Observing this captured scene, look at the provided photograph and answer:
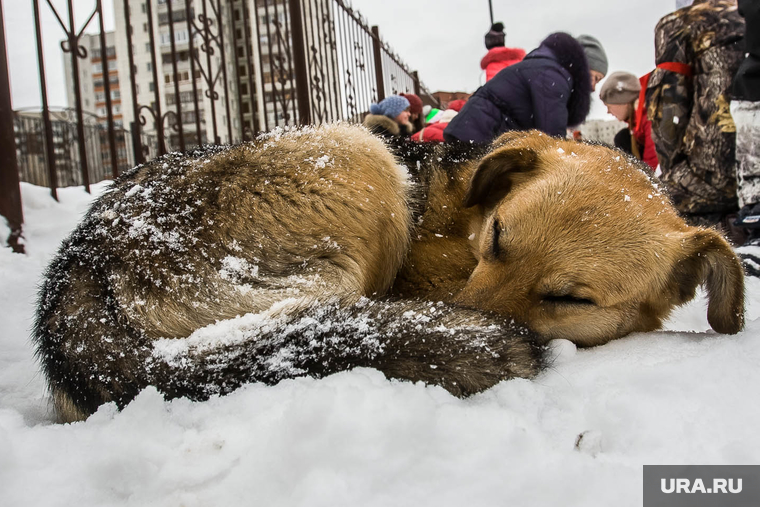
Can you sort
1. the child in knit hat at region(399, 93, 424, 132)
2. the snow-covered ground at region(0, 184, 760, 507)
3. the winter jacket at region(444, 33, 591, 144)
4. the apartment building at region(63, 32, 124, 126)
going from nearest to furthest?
the snow-covered ground at region(0, 184, 760, 507) → the winter jacket at region(444, 33, 591, 144) → the apartment building at region(63, 32, 124, 126) → the child in knit hat at region(399, 93, 424, 132)

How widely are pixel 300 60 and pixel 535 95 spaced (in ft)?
14.3

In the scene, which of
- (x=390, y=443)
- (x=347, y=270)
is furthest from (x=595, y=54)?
(x=390, y=443)

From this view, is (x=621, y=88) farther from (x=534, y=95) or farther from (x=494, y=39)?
(x=534, y=95)

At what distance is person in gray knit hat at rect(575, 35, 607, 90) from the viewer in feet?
22.7

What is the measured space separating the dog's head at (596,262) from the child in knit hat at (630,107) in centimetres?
533

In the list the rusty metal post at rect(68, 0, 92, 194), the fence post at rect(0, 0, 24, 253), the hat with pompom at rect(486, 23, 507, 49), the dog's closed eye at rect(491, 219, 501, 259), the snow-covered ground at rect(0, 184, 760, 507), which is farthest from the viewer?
the hat with pompom at rect(486, 23, 507, 49)

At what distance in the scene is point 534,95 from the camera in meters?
4.98

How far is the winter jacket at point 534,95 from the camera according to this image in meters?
4.99

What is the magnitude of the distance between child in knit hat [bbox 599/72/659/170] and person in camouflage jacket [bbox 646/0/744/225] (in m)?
1.33

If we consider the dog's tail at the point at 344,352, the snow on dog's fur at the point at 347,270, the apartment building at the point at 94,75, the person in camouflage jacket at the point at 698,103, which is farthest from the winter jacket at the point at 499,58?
the dog's tail at the point at 344,352

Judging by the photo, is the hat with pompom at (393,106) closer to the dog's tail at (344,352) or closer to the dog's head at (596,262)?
the dog's head at (596,262)

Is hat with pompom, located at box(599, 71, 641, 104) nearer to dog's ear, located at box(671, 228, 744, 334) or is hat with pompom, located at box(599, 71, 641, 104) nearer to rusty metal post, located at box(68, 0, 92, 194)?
dog's ear, located at box(671, 228, 744, 334)

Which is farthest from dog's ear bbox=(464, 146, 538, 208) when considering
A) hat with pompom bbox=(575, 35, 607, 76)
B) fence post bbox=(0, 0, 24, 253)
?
hat with pompom bbox=(575, 35, 607, 76)

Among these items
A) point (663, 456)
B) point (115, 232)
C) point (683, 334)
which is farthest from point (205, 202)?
point (683, 334)
